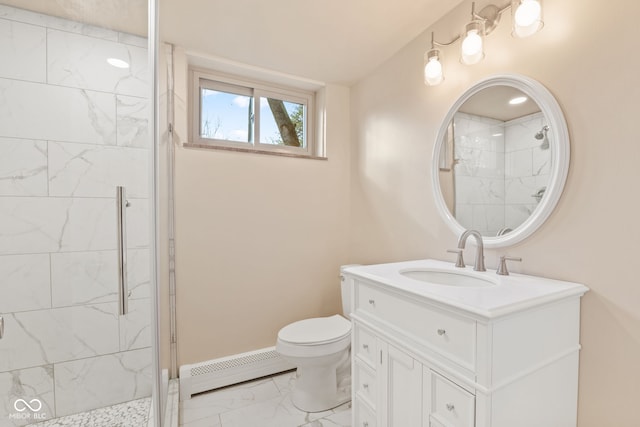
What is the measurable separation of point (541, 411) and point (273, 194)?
1801mm

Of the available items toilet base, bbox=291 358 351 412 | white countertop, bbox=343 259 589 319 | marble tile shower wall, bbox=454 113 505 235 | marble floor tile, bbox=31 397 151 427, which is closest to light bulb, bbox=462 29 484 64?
marble tile shower wall, bbox=454 113 505 235

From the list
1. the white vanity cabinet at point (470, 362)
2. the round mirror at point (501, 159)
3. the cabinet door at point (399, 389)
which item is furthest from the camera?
the round mirror at point (501, 159)

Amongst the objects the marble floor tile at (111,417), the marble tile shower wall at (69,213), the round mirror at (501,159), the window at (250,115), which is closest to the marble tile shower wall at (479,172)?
the round mirror at (501,159)

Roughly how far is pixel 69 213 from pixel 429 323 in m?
1.79

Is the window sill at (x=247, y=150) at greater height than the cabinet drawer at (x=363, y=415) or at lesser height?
greater

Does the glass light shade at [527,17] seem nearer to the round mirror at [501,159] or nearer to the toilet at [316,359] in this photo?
the round mirror at [501,159]

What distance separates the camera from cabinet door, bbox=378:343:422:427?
1.03 m

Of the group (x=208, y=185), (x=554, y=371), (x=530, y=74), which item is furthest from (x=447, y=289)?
(x=208, y=185)

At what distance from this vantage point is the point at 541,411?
3.06 feet

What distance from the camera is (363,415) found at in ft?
4.28

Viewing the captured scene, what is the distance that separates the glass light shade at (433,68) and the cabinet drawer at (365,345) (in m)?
1.35

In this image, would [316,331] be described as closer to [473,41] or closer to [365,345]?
[365,345]

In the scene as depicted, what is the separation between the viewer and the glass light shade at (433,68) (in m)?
1.53

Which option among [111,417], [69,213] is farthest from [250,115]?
[111,417]
